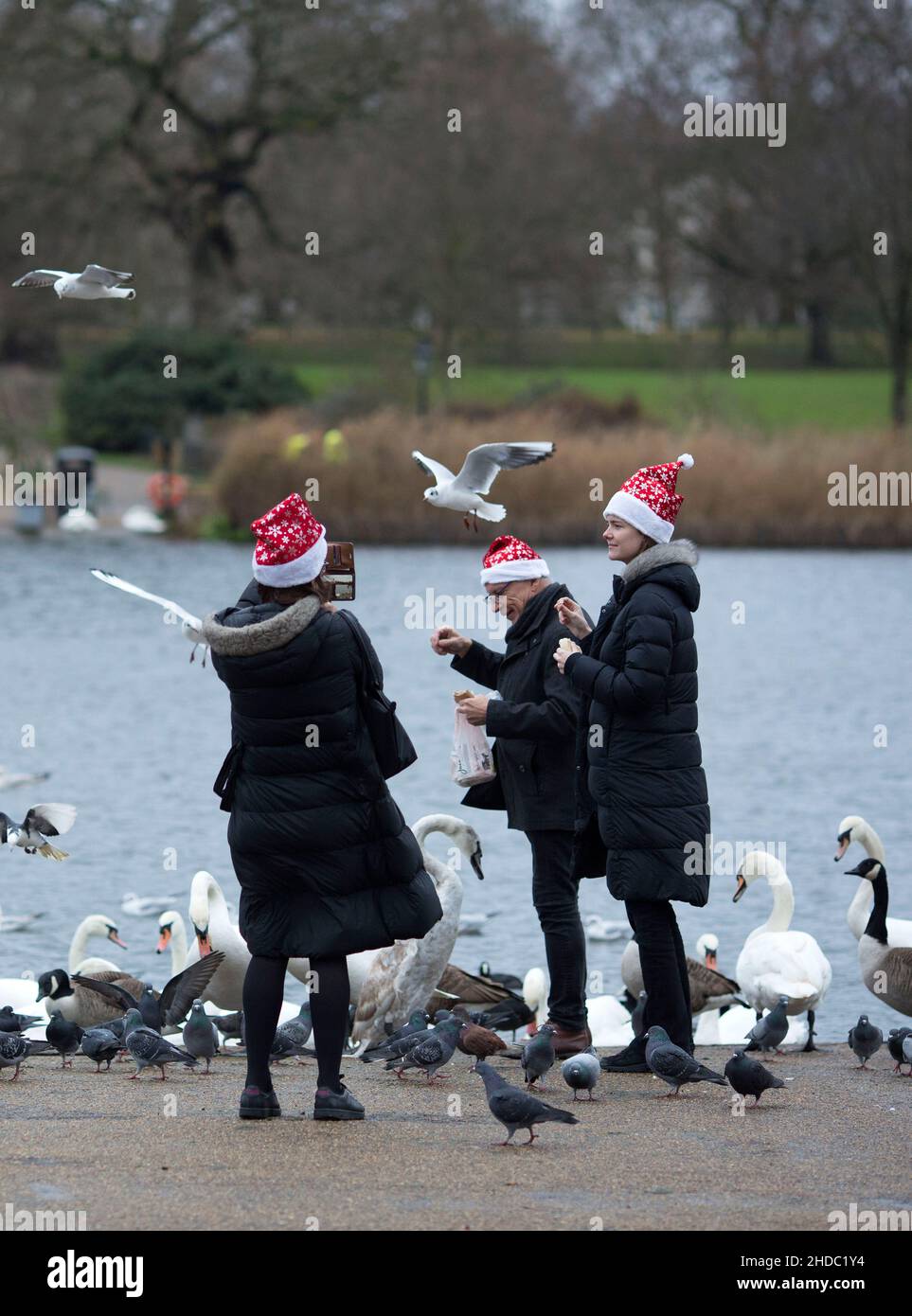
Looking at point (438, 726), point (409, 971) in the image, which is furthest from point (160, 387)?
point (409, 971)

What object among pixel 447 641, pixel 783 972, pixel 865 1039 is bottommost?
pixel 783 972

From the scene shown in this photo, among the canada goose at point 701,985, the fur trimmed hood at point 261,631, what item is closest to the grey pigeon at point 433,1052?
the fur trimmed hood at point 261,631

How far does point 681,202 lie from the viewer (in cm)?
5975

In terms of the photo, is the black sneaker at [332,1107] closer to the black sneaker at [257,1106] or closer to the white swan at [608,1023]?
the black sneaker at [257,1106]

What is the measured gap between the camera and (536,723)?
6.67 meters

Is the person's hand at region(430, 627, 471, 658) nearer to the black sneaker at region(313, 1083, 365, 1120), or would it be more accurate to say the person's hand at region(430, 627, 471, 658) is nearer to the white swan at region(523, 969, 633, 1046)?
the black sneaker at region(313, 1083, 365, 1120)

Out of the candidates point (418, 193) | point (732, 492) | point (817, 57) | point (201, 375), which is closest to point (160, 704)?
point (732, 492)

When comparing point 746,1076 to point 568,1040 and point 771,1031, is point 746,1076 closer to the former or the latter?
point 568,1040

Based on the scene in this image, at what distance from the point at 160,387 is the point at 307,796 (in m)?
40.1

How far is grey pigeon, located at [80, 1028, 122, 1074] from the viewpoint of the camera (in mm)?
6852

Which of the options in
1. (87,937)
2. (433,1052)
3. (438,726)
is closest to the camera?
(433,1052)

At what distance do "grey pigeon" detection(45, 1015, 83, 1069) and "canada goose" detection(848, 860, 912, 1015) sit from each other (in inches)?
122

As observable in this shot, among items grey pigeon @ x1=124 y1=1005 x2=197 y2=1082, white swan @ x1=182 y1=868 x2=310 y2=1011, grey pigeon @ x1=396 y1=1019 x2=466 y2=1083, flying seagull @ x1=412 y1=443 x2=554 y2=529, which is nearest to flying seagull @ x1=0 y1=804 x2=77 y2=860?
white swan @ x1=182 y1=868 x2=310 y2=1011

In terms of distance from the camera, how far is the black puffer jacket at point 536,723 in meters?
6.68
